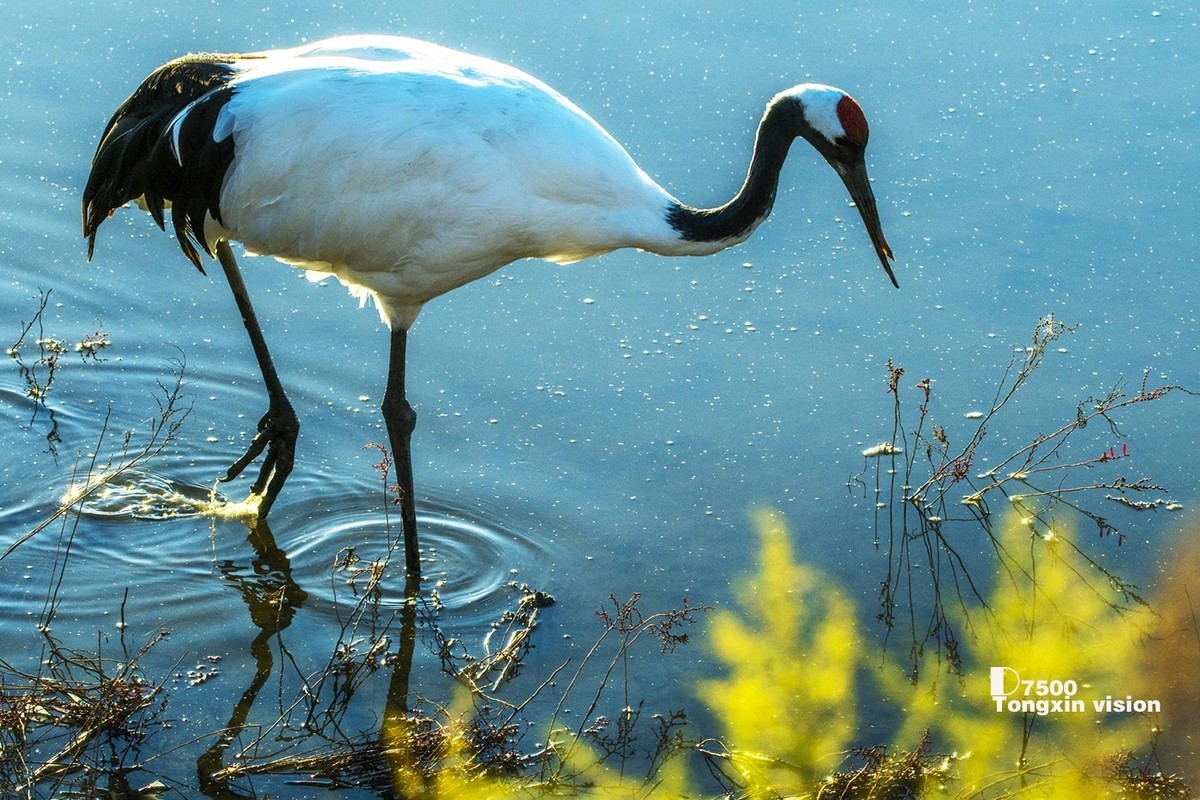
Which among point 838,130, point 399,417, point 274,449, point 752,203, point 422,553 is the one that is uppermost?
point 838,130

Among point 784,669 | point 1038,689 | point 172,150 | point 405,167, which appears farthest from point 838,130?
point 172,150

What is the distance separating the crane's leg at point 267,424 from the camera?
5.74 metres

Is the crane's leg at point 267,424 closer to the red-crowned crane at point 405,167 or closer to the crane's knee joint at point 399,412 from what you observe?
the red-crowned crane at point 405,167

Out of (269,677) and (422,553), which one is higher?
(422,553)

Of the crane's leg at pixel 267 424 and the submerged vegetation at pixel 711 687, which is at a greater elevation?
the crane's leg at pixel 267 424

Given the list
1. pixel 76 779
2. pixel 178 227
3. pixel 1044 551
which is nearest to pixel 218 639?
pixel 76 779

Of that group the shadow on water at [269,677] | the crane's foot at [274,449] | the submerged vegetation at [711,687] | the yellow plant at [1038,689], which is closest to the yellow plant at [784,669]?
→ the submerged vegetation at [711,687]

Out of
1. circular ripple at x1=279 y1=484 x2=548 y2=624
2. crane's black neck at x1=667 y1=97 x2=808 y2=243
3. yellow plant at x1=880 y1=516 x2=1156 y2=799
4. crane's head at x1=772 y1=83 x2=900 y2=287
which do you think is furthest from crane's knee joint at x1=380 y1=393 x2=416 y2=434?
yellow plant at x1=880 y1=516 x2=1156 y2=799

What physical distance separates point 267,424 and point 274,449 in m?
0.10

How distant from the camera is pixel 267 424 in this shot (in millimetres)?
5809

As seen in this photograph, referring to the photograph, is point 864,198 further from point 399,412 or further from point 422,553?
point 422,553

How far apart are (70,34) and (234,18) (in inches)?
32.8

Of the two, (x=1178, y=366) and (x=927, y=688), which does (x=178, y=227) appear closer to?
(x=927, y=688)

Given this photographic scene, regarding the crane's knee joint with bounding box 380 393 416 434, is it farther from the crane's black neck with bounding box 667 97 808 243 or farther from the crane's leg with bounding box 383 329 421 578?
the crane's black neck with bounding box 667 97 808 243
